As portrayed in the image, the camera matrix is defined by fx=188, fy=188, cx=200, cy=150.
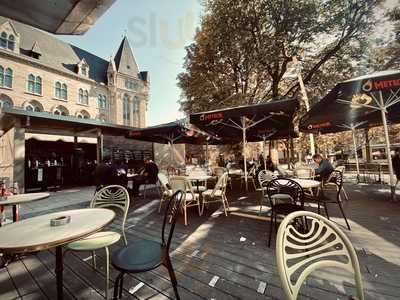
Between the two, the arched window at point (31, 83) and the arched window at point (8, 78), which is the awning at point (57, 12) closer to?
the arched window at point (8, 78)

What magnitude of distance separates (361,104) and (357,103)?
0.12 m

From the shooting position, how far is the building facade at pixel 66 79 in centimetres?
1688

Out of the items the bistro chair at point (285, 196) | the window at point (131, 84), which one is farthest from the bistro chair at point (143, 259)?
the window at point (131, 84)

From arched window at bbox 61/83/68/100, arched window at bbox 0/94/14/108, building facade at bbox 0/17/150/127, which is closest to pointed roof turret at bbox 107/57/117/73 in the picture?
building facade at bbox 0/17/150/127

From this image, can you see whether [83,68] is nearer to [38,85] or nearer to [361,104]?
[38,85]

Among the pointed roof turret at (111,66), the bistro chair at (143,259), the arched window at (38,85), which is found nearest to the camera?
the bistro chair at (143,259)

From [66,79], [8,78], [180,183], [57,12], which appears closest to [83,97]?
[66,79]

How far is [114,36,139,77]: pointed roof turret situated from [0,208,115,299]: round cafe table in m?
29.7

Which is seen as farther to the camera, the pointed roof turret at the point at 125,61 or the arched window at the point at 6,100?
the pointed roof turret at the point at 125,61

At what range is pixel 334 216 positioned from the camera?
159 inches

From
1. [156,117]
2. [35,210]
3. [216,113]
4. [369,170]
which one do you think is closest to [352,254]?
[216,113]

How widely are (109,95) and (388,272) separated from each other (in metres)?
29.0

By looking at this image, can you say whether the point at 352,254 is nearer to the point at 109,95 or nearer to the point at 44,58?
the point at 44,58

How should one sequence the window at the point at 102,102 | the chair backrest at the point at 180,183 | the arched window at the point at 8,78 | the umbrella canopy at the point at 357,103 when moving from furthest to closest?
the window at the point at 102,102, the arched window at the point at 8,78, the chair backrest at the point at 180,183, the umbrella canopy at the point at 357,103
